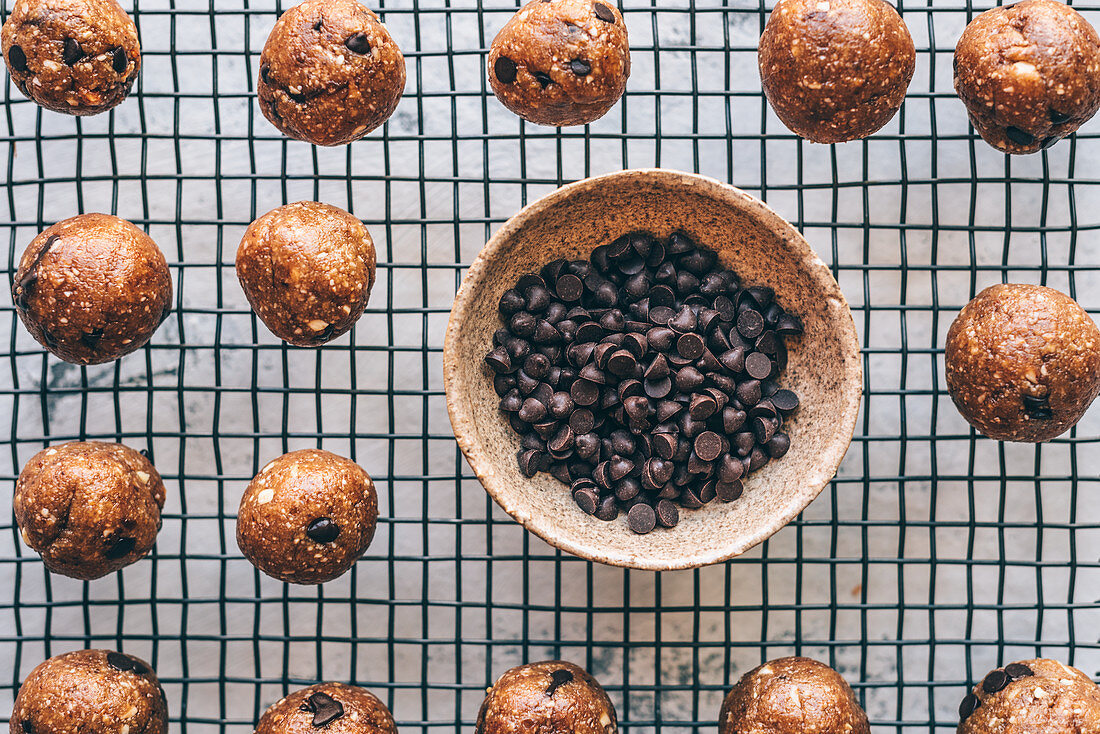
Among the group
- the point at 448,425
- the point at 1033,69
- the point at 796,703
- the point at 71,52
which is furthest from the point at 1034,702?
the point at 71,52

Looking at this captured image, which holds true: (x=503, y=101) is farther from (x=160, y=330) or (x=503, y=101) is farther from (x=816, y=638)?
(x=816, y=638)

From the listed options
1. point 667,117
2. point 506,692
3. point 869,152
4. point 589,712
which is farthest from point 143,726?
point 869,152

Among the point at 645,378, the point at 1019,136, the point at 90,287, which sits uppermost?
the point at 1019,136

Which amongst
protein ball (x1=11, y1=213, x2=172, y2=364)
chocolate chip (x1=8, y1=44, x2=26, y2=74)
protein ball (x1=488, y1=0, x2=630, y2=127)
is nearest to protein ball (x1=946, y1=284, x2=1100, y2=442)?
protein ball (x1=488, y1=0, x2=630, y2=127)

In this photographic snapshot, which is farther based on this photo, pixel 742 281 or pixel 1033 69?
pixel 742 281

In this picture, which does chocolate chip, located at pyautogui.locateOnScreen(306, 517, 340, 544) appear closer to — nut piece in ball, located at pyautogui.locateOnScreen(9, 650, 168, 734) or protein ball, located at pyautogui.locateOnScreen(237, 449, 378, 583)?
protein ball, located at pyautogui.locateOnScreen(237, 449, 378, 583)

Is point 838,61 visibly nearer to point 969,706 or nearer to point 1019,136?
point 1019,136

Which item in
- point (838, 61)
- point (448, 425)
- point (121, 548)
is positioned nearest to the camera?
point (838, 61)
